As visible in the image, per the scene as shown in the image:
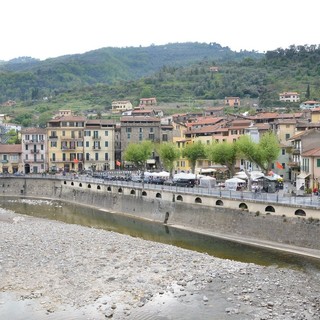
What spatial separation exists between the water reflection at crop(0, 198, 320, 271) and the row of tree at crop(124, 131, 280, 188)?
1501 cm

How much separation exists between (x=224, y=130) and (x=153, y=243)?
5124cm

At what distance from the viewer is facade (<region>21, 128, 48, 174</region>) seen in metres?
105

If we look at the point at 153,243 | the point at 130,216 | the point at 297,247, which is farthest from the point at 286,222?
the point at 130,216

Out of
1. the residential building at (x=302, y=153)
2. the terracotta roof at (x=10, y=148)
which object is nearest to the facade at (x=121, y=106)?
the terracotta roof at (x=10, y=148)

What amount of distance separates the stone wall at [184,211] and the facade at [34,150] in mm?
12575

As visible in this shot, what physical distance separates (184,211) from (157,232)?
456 cm

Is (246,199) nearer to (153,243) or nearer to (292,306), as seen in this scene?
(153,243)

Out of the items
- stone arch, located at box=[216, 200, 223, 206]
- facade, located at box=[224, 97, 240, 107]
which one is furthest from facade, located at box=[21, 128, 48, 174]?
facade, located at box=[224, 97, 240, 107]

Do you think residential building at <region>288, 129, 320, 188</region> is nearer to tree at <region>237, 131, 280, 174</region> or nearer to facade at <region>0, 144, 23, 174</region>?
tree at <region>237, 131, 280, 174</region>

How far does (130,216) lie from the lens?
68.0 m

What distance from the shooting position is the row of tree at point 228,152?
65875 mm

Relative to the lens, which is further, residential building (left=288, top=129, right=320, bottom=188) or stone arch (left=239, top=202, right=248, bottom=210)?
residential building (left=288, top=129, right=320, bottom=188)

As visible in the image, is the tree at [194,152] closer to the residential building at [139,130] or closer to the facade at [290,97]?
the residential building at [139,130]

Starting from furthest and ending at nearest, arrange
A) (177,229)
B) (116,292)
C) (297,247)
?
Result: (177,229), (297,247), (116,292)
